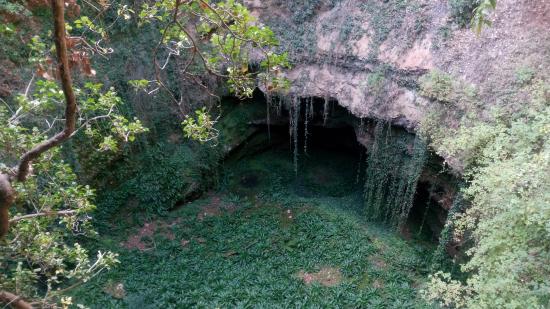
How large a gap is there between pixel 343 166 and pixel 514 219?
26.6ft

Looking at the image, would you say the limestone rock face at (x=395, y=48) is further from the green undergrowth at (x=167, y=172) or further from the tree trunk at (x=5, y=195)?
the tree trunk at (x=5, y=195)

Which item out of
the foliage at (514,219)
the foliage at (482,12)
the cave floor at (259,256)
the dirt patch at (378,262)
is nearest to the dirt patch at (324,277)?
the cave floor at (259,256)

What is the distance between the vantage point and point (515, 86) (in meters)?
7.37

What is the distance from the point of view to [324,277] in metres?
8.97

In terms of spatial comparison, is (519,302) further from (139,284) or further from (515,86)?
(139,284)

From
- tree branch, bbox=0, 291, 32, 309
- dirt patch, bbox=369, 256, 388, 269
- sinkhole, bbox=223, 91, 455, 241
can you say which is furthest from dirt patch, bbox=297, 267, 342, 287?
tree branch, bbox=0, 291, 32, 309

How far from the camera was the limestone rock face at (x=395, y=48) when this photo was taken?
7.81 metres

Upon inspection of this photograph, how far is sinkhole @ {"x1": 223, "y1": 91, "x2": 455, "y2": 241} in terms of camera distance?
31.1 feet

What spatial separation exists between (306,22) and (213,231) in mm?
6576

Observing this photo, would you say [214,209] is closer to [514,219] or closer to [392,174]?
[392,174]

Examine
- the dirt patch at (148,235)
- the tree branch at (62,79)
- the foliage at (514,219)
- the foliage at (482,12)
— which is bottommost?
the dirt patch at (148,235)

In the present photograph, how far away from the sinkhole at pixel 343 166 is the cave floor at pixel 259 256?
9.9 inches

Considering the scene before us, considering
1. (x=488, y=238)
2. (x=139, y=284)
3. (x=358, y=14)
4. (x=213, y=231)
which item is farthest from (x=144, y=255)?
(x=358, y=14)

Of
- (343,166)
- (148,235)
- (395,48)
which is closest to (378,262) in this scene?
(343,166)
